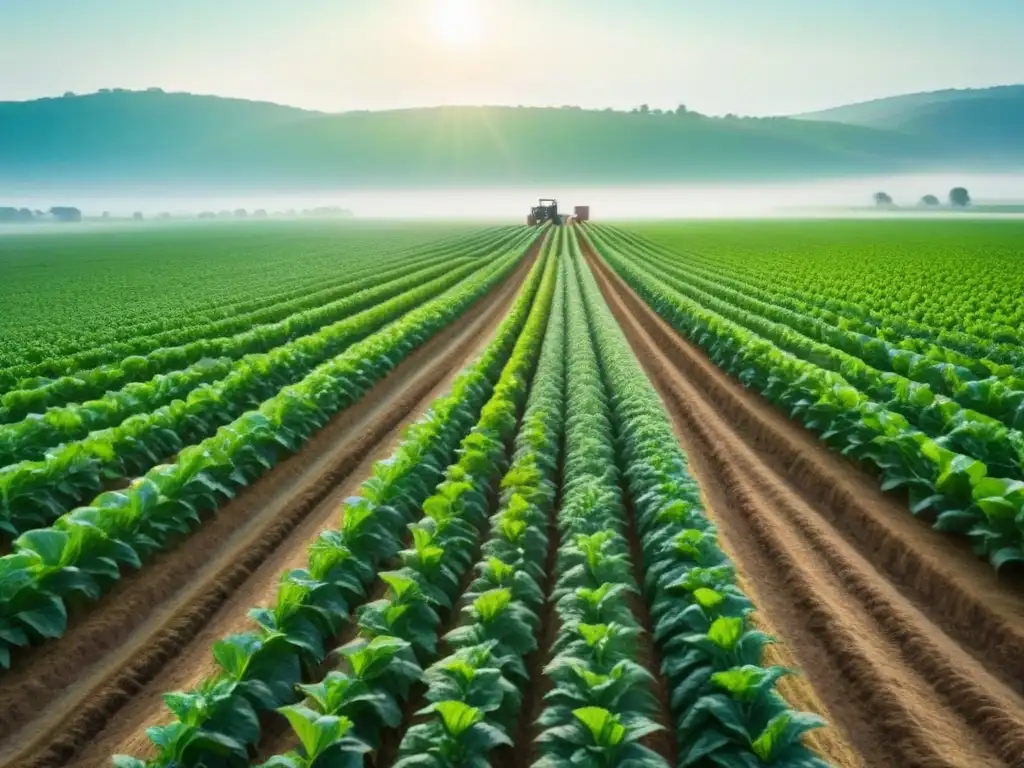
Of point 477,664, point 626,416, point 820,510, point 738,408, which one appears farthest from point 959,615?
point 738,408

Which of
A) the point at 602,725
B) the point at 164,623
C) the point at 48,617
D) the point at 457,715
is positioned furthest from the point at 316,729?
the point at 164,623

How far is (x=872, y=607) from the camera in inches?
300

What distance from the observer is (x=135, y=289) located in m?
43.4

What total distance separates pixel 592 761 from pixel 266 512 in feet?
23.0

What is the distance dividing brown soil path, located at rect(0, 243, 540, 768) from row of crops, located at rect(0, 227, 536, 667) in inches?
9.5

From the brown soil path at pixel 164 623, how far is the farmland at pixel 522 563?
0.11 feet

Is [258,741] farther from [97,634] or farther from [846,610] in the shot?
[846,610]

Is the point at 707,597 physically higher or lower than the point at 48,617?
higher

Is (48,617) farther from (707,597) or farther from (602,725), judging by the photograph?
(707,597)

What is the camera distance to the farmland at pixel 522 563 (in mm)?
5312

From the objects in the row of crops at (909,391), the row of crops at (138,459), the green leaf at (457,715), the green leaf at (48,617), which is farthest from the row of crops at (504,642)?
the row of crops at (909,391)

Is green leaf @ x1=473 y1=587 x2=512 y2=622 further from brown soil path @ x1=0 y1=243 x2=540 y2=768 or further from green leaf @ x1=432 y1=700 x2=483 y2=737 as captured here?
brown soil path @ x1=0 y1=243 x2=540 y2=768

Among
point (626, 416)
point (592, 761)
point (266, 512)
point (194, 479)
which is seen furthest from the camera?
point (626, 416)

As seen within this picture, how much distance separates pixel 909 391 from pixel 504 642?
8.10 metres
